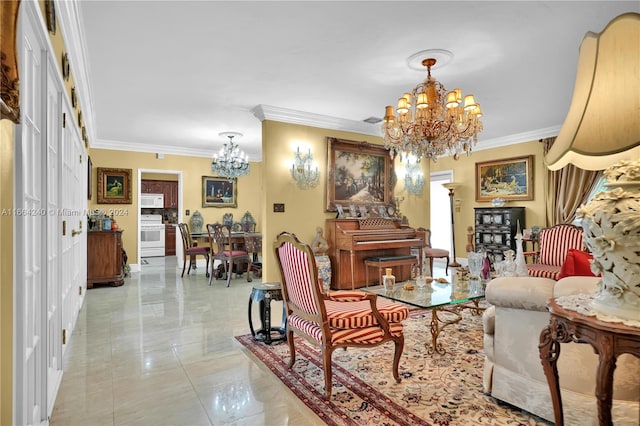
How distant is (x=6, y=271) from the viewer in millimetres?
1313

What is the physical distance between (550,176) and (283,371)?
232 inches

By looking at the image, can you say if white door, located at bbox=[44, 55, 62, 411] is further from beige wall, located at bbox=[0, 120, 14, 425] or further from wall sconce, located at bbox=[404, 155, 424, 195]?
wall sconce, located at bbox=[404, 155, 424, 195]

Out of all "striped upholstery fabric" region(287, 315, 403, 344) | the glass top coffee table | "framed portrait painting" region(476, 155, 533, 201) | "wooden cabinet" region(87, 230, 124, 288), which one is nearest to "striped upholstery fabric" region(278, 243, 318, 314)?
"striped upholstery fabric" region(287, 315, 403, 344)

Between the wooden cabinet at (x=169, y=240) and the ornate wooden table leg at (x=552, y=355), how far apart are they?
36.0 feet

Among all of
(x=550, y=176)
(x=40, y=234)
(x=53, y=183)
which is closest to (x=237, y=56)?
(x=53, y=183)

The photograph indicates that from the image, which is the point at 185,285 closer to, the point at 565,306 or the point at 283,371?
the point at 283,371

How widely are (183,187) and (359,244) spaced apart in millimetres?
4378

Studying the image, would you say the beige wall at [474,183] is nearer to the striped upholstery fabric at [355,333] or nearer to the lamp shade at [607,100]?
the striped upholstery fabric at [355,333]

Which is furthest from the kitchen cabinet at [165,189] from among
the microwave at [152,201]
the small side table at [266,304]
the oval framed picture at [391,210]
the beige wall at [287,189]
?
the small side table at [266,304]

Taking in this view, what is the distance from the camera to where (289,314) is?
2604mm

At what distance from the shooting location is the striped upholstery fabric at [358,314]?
7.13 feet

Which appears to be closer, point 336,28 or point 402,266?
point 336,28

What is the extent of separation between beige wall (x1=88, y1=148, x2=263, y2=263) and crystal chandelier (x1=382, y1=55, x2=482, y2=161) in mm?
4867

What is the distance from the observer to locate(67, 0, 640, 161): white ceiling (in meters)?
2.70
